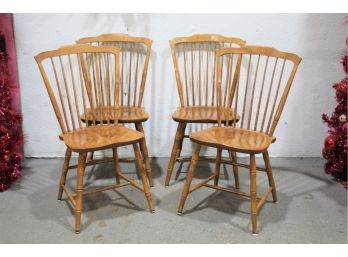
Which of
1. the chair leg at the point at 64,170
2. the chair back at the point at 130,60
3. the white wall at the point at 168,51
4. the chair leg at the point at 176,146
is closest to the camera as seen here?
the chair leg at the point at 64,170

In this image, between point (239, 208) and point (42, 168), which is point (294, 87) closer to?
point (239, 208)

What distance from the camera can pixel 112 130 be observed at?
2.15m

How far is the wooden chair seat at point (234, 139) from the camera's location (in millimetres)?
1891

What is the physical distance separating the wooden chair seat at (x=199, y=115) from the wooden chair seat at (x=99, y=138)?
372mm

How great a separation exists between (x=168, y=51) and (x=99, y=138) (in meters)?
1.03

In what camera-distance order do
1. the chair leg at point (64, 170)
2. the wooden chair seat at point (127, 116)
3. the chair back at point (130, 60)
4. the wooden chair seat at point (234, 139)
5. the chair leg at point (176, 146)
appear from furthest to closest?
the chair back at point (130, 60)
the chair leg at point (176, 146)
the wooden chair seat at point (127, 116)
the chair leg at point (64, 170)
the wooden chair seat at point (234, 139)

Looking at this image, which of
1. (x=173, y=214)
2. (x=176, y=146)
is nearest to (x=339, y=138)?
(x=176, y=146)

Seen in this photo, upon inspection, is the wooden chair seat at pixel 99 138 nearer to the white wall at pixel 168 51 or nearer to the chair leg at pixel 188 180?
the chair leg at pixel 188 180

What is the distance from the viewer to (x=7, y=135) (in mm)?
2395

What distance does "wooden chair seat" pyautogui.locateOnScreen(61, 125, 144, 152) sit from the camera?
1.90 meters

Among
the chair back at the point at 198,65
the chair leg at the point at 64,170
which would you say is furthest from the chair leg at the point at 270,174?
the chair leg at the point at 64,170

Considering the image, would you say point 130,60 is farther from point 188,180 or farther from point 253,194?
point 253,194

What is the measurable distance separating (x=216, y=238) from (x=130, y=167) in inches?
41.9

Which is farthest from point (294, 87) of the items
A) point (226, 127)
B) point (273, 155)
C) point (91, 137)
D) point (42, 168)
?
point (42, 168)
